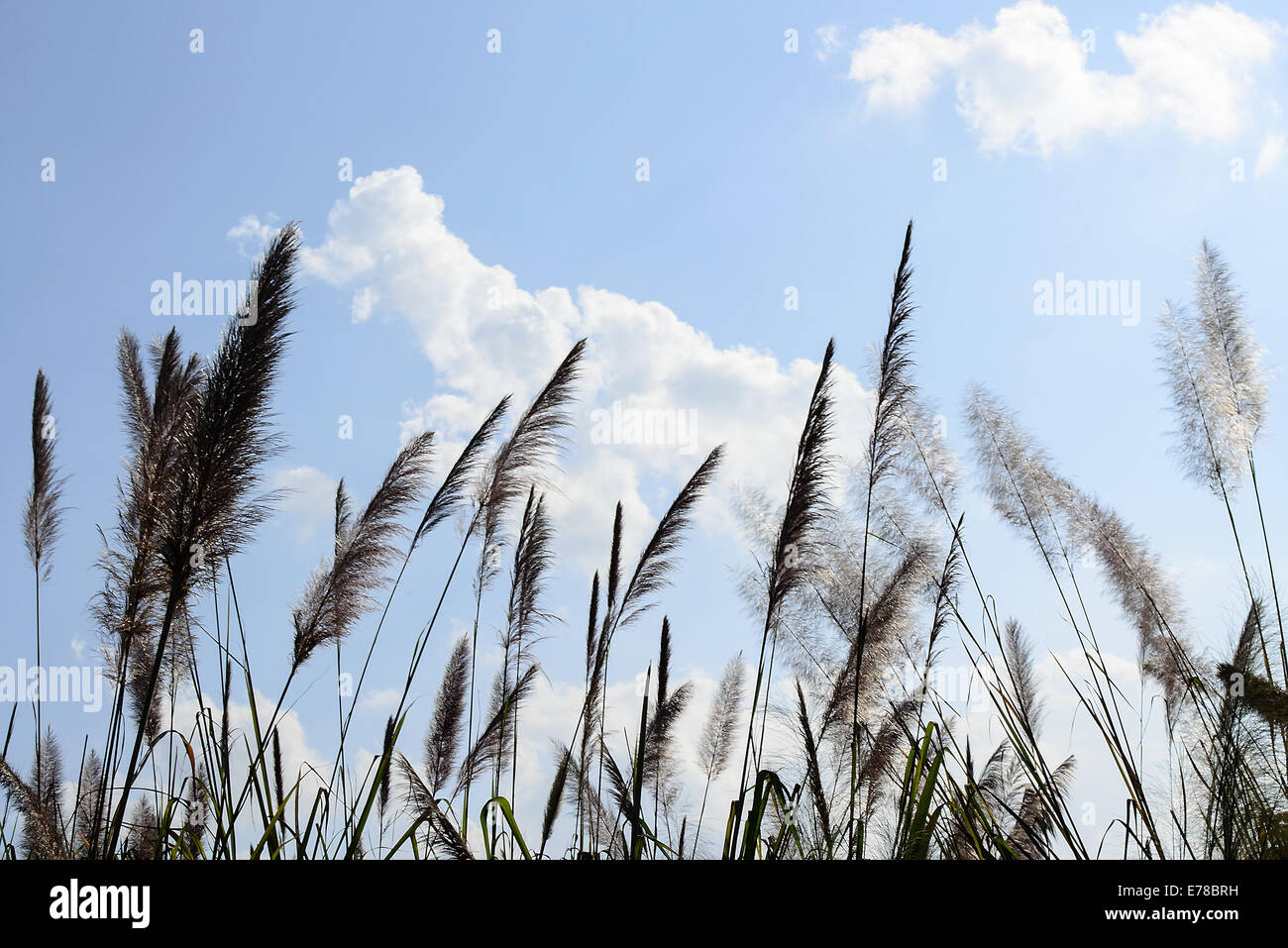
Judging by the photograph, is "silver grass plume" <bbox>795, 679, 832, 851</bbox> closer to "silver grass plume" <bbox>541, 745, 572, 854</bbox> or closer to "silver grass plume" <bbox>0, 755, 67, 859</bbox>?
"silver grass plume" <bbox>541, 745, 572, 854</bbox>

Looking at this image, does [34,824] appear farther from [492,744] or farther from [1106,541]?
[1106,541]

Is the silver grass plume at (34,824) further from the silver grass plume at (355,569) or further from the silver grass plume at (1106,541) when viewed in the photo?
the silver grass plume at (1106,541)

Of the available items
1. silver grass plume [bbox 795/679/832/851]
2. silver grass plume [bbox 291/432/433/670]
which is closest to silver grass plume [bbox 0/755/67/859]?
silver grass plume [bbox 291/432/433/670]

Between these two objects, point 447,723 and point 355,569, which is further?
point 447,723

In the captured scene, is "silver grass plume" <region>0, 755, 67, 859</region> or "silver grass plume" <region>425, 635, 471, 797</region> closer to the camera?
"silver grass plume" <region>0, 755, 67, 859</region>

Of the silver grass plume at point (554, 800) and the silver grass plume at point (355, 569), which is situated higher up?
the silver grass plume at point (355, 569)

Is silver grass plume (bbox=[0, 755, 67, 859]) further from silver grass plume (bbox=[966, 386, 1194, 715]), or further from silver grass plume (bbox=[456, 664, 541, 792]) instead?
silver grass plume (bbox=[966, 386, 1194, 715])

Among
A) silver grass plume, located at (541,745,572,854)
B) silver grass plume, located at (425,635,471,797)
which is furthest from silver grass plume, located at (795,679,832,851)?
silver grass plume, located at (425,635,471,797)

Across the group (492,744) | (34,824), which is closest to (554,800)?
(492,744)

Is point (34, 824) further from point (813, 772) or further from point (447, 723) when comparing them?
point (813, 772)

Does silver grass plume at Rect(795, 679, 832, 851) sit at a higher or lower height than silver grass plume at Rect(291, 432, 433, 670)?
lower

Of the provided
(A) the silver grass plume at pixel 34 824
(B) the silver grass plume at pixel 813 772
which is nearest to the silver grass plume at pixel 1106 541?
(B) the silver grass plume at pixel 813 772
